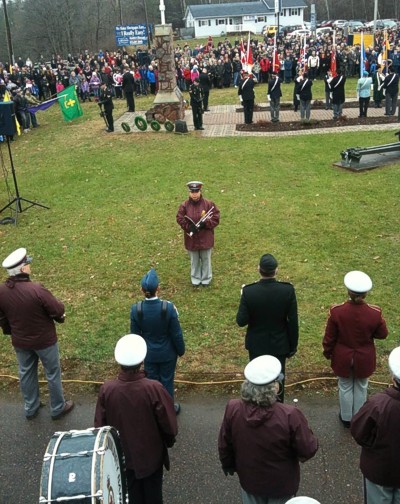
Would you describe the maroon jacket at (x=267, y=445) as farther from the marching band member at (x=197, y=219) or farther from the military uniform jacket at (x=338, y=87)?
the military uniform jacket at (x=338, y=87)

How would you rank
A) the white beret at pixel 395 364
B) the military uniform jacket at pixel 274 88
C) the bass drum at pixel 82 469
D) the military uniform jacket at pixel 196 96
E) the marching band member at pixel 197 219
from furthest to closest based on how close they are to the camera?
the military uniform jacket at pixel 274 88 → the military uniform jacket at pixel 196 96 → the marching band member at pixel 197 219 → the white beret at pixel 395 364 → the bass drum at pixel 82 469

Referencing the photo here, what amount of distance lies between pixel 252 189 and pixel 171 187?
6.81ft

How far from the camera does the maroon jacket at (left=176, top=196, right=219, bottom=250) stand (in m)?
8.27

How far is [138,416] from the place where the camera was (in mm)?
4074

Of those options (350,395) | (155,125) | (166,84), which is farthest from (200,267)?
(166,84)

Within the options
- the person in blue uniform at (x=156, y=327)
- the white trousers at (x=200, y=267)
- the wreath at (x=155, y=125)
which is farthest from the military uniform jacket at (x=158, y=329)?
the wreath at (x=155, y=125)

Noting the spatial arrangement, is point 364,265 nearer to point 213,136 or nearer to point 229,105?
point 213,136

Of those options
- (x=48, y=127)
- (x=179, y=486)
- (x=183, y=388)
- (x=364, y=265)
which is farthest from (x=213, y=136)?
(x=179, y=486)

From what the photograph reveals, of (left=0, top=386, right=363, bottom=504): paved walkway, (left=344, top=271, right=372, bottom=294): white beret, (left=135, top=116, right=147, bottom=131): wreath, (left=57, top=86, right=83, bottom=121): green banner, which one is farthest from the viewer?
(left=57, top=86, right=83, bottom=121): green banner

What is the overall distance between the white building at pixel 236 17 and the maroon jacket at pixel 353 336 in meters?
77.9

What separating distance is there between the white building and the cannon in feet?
223

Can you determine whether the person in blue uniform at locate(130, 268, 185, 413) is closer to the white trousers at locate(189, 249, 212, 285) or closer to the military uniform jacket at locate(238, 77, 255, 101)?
the white trousers at locate(189, 249, 212, 285)

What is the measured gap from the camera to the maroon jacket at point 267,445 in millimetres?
3496

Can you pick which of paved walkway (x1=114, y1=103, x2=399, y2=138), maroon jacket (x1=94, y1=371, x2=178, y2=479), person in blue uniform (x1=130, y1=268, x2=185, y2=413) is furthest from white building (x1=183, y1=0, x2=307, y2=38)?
maroon jacket (x1=94, y1=371, x2=178, y2=479)
